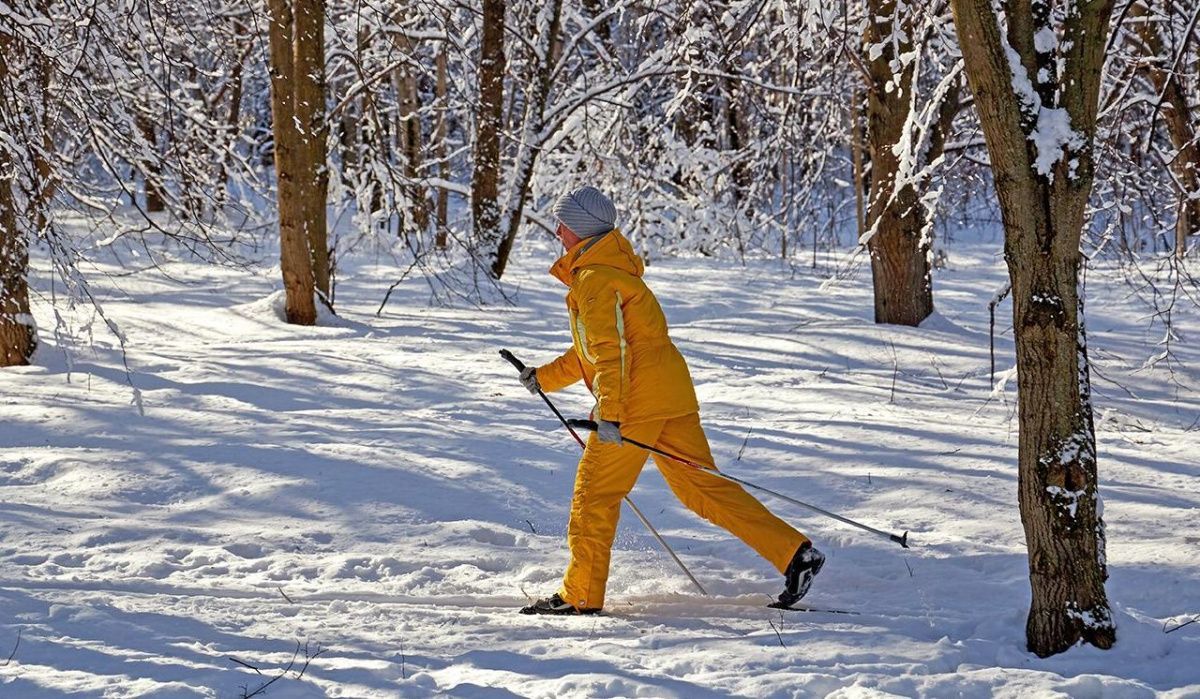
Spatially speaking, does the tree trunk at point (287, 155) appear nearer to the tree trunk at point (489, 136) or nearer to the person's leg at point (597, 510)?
the tree trunk at point (489, 136)

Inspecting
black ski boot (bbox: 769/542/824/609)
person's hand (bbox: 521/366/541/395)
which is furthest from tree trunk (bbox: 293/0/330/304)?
black ski boot (bbox: 769/542/824/609)

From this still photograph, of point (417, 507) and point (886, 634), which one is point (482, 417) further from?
point (886, 634)

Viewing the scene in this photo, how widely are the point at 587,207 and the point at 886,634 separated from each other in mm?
1980

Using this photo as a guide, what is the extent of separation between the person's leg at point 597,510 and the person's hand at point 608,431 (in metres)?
0.15

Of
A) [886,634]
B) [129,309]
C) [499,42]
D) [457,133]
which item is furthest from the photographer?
[457,133]

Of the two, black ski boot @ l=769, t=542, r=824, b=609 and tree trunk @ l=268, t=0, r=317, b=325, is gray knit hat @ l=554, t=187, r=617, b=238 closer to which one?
black ski boot @ l=769, t=542, r=824, b=609

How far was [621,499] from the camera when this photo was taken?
15.3 ft

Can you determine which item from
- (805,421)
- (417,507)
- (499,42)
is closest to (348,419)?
(417,507)

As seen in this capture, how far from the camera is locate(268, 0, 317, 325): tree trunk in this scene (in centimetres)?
1121

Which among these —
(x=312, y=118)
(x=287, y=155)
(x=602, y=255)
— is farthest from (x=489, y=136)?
(x=602, y=255)

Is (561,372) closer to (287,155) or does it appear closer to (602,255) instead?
(602,255)

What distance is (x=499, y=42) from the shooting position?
14398 mm

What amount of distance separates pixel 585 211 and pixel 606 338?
0.53 meters

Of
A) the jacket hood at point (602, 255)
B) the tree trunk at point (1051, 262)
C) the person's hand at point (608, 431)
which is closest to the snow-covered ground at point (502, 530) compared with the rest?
the tree trunk at point (1051, 262)
